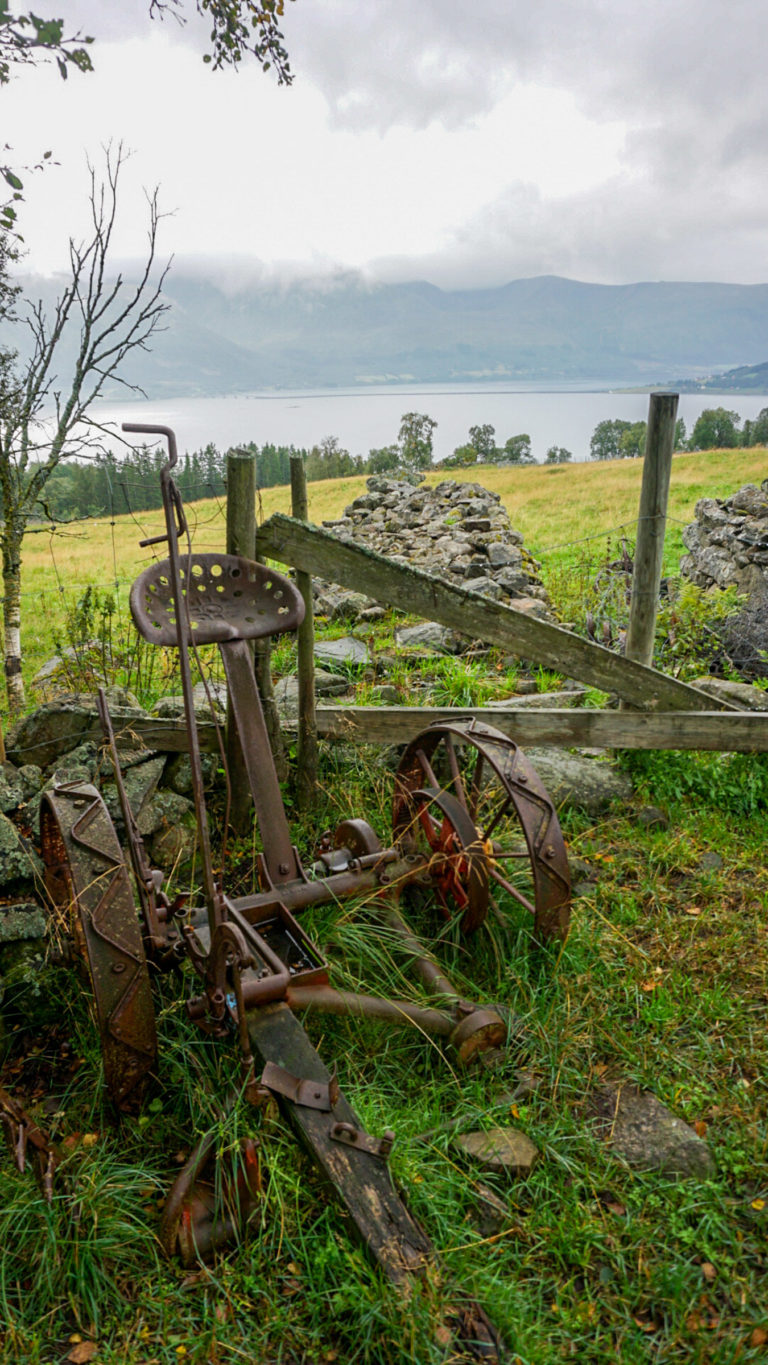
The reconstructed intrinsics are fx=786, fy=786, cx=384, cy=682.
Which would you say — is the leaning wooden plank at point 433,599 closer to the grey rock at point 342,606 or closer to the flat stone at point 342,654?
the flat stone at point 342,654

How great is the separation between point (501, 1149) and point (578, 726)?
2.46 m

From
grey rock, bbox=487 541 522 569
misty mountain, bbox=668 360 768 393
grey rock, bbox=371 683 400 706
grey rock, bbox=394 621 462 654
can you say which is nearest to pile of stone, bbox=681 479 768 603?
→ grey rock, bbox=487 541 522 569

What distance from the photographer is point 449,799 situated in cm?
340

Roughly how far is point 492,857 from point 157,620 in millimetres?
1685

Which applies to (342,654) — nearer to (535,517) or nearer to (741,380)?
(535,517)

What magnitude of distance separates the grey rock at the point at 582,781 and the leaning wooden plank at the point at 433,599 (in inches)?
25.9

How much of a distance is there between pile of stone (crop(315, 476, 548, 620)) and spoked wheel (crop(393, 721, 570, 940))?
8.26 ft

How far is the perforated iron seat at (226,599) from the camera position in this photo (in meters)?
3.23

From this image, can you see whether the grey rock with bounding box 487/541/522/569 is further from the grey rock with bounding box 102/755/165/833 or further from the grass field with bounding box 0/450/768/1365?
the grey rock with bounding box 102/755/165/833

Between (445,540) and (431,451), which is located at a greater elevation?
(431,451)

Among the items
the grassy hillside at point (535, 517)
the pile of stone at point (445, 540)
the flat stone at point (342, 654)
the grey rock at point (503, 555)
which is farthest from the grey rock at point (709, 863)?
the grey rock at point (503, 555)

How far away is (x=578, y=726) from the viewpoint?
15.0ft

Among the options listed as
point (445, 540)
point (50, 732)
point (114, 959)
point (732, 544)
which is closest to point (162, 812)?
point (50, 732)

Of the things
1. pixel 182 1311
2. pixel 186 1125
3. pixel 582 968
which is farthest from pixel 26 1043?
pixel 582 968
